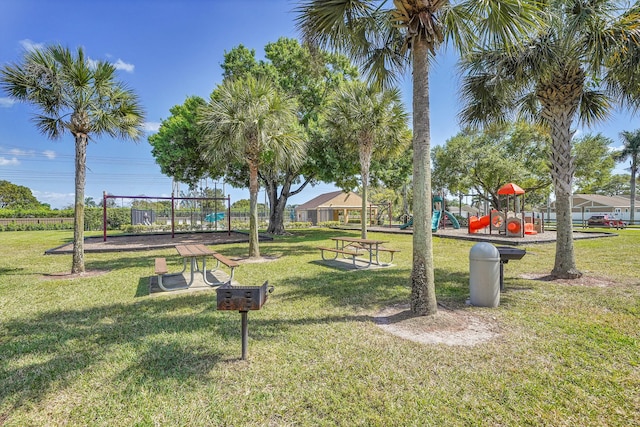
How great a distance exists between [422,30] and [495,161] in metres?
27.3

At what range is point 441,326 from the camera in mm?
4340

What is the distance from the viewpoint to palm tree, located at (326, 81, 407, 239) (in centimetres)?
1265

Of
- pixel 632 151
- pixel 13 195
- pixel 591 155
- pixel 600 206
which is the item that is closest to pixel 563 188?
pixel 591 155

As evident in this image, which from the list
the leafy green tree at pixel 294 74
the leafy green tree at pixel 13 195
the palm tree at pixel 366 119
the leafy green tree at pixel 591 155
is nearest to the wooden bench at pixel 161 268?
the palm tree at pixel 366 119

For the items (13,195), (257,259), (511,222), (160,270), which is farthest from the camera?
(13,195)

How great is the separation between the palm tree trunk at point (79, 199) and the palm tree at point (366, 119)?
8.72 m

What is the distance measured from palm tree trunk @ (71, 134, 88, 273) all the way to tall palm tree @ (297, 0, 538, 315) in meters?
6.55

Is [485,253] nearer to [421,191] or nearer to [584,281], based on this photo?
[421,191]

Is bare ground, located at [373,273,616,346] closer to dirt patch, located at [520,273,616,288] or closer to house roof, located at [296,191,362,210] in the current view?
dirt patch, located at [520,273,616,288]

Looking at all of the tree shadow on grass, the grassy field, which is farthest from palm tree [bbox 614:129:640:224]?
the tree shadow on grass

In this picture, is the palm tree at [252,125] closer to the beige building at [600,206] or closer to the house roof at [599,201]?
the beige building at [600,206]

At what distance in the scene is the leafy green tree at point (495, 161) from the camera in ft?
93.2

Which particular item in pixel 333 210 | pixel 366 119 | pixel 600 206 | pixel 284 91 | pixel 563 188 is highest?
pixel 284 91

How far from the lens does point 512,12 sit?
14.3 feet
